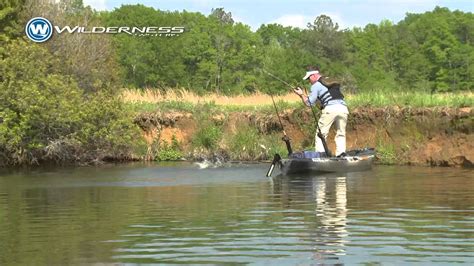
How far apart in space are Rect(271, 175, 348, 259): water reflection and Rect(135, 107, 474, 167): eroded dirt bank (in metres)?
6.27

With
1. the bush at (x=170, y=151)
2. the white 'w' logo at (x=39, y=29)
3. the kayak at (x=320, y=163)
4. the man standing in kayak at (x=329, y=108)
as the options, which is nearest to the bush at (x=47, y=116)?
the bush at (x=170, y=151)

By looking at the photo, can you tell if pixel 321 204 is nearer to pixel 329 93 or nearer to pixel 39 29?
pixel 329 93

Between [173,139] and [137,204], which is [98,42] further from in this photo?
[137,204]

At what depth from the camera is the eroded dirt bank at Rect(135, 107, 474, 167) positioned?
94.6 ft

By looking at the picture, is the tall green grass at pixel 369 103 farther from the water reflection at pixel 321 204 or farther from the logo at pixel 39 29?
the water reflection at pixel 321 204

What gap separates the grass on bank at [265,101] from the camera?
30516mm

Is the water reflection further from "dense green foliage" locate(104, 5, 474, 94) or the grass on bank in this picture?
"dense green foliage" locate(104, 5, 474, 94)

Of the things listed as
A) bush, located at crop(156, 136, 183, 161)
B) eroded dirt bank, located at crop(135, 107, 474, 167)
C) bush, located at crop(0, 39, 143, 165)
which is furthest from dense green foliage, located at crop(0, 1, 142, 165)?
eroded dirt bank, located at crop(135, 107, 474, 167)

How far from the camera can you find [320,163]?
24.0 meters

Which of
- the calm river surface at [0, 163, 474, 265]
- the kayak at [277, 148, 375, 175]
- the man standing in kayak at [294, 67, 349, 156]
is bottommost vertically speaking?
the calm river surface at [0, 163, 474, 265]

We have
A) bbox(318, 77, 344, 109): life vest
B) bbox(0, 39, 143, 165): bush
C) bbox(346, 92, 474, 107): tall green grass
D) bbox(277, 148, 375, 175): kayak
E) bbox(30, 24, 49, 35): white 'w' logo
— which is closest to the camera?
bbox(277, 148, 375, 175): kayak

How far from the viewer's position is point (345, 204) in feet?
56.2

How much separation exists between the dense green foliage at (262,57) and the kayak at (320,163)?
51.9 m

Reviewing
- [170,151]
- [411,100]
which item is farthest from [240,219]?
[170,151]
